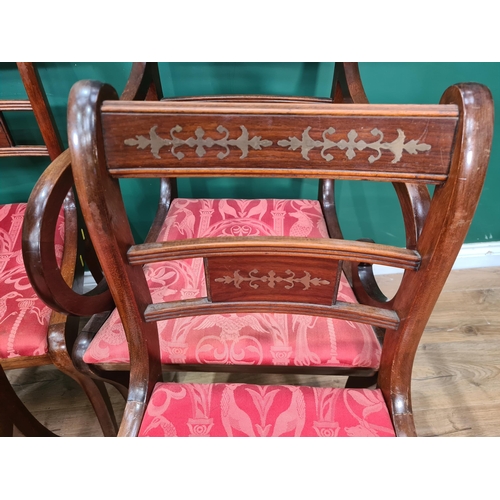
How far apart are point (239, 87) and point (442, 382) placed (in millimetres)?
924

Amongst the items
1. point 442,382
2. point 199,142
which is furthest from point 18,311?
point 442,382

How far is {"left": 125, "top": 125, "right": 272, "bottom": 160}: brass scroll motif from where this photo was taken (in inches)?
13.5

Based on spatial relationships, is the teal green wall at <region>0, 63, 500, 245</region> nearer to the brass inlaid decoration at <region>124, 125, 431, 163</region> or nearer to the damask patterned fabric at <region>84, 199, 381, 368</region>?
the damask patterned fabric at <region>84, 199, 381, 368</region>

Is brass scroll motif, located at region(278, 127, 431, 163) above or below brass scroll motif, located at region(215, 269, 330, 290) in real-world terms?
above

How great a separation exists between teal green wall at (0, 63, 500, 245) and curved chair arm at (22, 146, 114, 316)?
1.40ft

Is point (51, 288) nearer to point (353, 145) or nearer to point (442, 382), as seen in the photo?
point (353, 145)

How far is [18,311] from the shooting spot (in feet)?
2.18

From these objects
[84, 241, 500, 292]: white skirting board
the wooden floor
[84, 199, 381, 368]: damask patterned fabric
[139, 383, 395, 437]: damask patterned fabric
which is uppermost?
[84, 199, 381, 368]: damask patterned fabric

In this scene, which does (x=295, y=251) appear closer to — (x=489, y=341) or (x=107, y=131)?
(x=107, y=131)

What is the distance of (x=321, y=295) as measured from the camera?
0.47 metres

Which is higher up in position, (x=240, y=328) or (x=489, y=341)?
(x=240, y=328)

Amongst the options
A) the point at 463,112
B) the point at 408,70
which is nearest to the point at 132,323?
the point at 463,112

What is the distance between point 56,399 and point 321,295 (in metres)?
0.87

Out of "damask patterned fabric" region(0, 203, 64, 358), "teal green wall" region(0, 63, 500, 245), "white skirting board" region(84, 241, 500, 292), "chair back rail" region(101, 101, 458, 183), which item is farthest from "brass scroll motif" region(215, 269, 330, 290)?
"white skirting board" region(84, 241, 500, 292)
